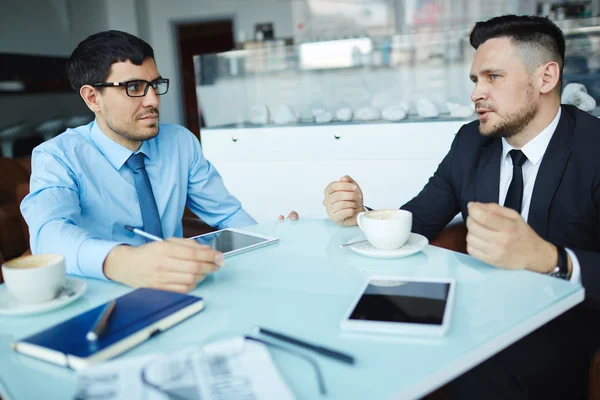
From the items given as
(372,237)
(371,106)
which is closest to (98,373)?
(372,237)

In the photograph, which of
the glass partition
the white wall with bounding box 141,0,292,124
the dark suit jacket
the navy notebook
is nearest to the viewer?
the navy notebook

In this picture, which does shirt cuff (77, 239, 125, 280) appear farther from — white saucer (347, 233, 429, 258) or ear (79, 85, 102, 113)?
ear (79, 85, 102, 113)

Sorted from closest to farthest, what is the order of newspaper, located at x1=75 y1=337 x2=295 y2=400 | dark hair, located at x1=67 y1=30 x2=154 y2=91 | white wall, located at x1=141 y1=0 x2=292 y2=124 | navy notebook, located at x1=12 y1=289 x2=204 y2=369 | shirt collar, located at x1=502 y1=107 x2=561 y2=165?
newspaper, located at x1=75 y1=337 x2=295 y2=400 → navy notebook, located at x1=12 y1=289 x2=204 y2=369 → shirt collar, located at x1=502 y1=107 x2=561 y2=165 → dark hair, located at x1=67 y1=30 x2=154 y2=91 → white wall, located at x1=141 y1=0 x2=292 y2=124

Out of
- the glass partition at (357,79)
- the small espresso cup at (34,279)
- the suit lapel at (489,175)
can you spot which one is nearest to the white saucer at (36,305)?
the small espresso cup at (34,279)

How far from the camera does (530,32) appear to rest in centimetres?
149

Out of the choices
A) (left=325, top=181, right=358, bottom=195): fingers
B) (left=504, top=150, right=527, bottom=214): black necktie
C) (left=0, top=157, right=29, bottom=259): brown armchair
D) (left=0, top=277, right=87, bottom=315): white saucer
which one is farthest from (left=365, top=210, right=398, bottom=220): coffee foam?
(left=0, top=157, right=29, bottom=259): brown armchair

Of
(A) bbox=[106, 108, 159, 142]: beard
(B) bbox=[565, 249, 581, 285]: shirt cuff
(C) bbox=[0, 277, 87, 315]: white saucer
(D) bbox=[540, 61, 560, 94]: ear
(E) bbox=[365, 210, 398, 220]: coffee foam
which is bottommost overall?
(B) bbox=[565, 249, 581, 285]: shirt cuff

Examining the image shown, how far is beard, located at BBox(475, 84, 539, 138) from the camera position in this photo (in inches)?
56.7

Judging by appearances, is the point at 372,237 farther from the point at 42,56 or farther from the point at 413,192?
the point at 42,56

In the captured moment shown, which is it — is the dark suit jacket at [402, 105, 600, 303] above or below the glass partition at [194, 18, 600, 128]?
below

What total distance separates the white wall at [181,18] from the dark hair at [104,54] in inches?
217

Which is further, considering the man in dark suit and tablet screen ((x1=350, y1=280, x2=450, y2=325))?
the man in dark suit

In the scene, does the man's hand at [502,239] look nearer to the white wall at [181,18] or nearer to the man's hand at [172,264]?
the man's hand at [172,264]

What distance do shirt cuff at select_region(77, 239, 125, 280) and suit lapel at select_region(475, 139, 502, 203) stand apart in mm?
985
